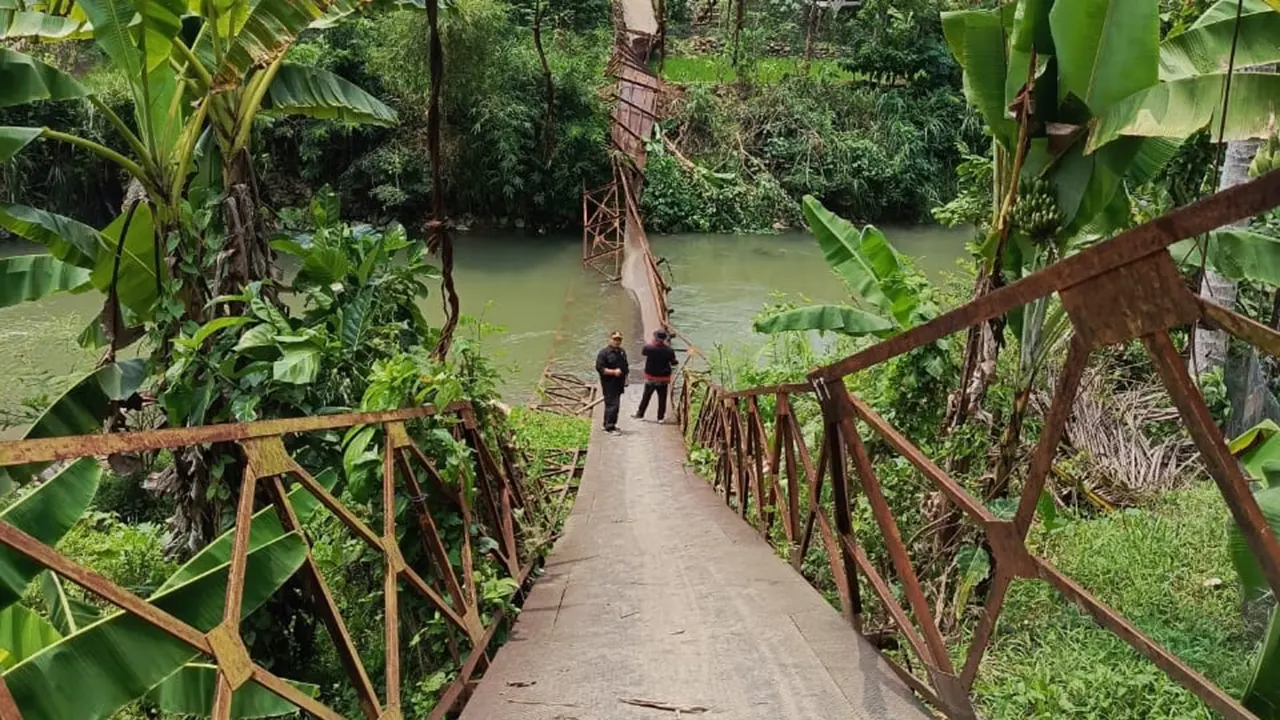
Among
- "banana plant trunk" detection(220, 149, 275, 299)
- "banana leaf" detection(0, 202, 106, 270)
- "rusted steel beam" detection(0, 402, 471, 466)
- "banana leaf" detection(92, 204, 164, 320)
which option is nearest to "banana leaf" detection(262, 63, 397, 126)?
"banana plant trunk" detection(220, 149, 275, 299)

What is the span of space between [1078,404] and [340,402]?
509 centimetres

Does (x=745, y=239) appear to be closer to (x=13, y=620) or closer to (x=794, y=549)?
(x=794, y=549)

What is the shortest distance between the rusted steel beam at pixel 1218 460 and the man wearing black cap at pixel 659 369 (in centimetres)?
712

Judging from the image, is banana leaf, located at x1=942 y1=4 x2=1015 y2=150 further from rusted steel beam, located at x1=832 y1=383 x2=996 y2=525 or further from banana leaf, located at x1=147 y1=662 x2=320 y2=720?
banana leaf, located at x1=147 y1=662 x2=320 y2=720

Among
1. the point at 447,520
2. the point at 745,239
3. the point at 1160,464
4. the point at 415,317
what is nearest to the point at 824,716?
the point at 447,520

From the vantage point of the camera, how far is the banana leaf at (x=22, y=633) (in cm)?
212

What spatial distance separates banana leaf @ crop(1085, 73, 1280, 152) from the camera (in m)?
2.91

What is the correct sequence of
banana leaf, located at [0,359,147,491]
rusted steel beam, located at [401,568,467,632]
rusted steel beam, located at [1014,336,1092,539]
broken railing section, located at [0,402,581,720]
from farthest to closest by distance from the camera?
banana leaf, located at [0,359,147,491]
rusted steel beam, located at [401,568,467,632]
rusted steel beam, located at [1014,336,1092,539]
broken railing section, located at [0,402,581,720]

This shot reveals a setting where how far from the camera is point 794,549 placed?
396cm

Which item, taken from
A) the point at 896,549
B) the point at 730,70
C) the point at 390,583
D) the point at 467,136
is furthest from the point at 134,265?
the point at 730,70

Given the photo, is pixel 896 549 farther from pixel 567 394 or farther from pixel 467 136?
pixel 467 136

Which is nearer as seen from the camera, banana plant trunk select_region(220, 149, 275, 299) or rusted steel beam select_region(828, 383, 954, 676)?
rusted steel beam select_region(828, 383, 954, 676)

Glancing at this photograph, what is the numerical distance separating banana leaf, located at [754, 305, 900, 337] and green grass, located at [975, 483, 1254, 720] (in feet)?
4.56

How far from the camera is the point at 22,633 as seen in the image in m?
2.15
